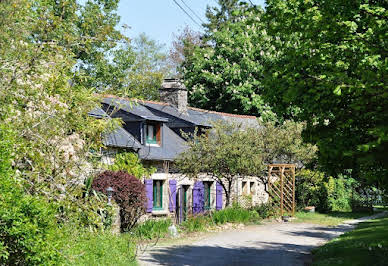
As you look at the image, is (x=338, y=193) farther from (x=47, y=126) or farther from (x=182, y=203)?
(x=47, y=126)

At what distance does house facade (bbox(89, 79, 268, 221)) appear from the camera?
75.8 ft

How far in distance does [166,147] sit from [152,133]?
102 cm

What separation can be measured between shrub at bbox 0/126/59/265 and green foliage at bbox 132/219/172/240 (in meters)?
10.7

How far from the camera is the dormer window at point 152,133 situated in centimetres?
2446

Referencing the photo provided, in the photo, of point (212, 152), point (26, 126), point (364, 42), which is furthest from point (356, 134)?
point (212, 152)

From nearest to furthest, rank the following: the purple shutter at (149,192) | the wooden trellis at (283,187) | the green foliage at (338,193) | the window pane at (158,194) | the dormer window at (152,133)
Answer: the purple shutter at (149,192), the window pane at (158,194), the dormer window at (152,133), the wooden trellis at (283,187), the green foliage at (338,193)

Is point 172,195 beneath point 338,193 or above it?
above

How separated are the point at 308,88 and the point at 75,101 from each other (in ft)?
15.3

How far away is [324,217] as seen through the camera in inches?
1133

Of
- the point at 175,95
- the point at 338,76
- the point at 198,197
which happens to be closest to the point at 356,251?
the point at 338,76

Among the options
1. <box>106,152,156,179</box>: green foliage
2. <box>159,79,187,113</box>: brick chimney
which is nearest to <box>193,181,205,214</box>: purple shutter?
<box>159,79,187,113</box>: brick chimney

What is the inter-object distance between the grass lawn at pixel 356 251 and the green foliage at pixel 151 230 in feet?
17.8

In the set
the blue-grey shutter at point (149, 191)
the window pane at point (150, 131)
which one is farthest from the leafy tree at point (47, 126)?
the window pane at point (150, 131)

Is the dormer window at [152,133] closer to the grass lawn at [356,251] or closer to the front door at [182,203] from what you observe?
the front door at [182,203]
